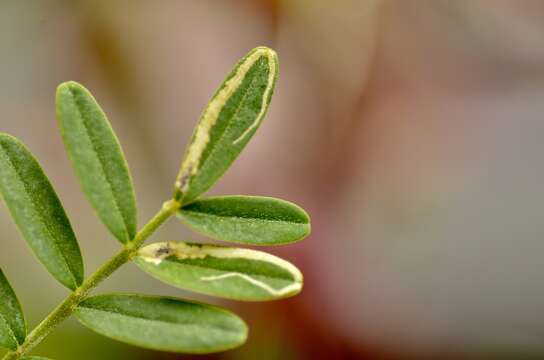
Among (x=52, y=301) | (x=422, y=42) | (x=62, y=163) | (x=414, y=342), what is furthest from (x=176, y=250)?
(x=422, y=42)

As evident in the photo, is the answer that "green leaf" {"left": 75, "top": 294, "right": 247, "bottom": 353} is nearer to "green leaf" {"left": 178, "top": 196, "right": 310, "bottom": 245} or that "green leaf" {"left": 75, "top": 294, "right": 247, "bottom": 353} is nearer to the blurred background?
"green leaf" {"left": 178, "top": 196, "right": 310, "bottom": 245}

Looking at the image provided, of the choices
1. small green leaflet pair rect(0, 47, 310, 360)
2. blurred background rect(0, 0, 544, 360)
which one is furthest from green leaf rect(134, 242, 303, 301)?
blurred background rect(0, 0, 544, 360)

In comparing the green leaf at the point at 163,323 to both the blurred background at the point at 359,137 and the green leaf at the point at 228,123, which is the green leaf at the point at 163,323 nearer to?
the green leaf at the point at 228,123

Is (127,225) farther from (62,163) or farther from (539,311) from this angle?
(539,311)

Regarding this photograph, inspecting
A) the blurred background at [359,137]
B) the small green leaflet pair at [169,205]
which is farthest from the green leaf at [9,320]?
the blurred background at [359,137]

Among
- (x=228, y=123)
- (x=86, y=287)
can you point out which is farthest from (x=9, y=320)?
(x=228, y=123)
